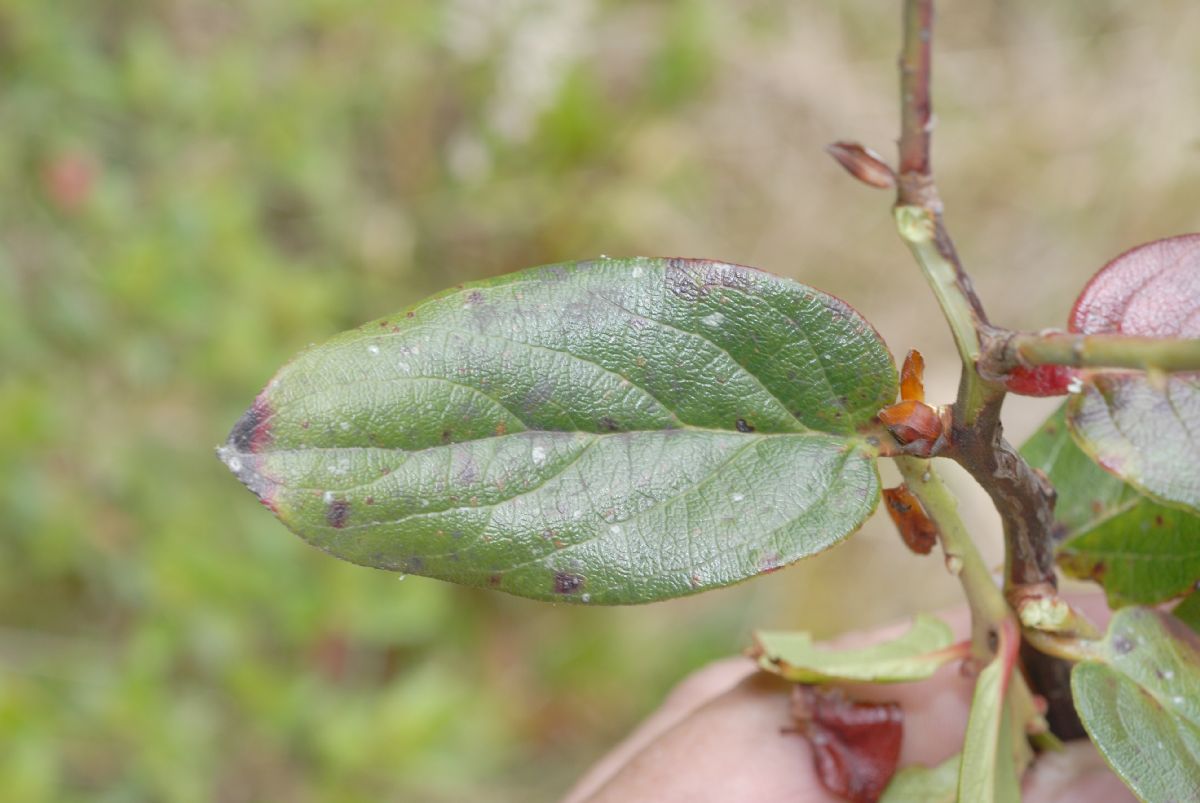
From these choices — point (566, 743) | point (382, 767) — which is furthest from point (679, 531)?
point (566, 743)

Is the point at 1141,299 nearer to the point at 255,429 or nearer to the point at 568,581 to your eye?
the point at 568,581

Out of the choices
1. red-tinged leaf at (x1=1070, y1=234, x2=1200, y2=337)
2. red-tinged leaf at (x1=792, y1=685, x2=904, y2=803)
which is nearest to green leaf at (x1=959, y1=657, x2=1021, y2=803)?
red-tinged leaf at (x1=792, y1=685, x2=904, y2=803)

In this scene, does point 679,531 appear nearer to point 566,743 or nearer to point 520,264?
point 566,743

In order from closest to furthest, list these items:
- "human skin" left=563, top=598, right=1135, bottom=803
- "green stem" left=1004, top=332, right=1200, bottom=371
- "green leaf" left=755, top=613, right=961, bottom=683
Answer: "green stem" left=1004, top=332, right=1200, bottom=371, "green leaf" left=755, top=613, right=961, bottom=683, "human skin" left=563, top=598, right=1135, bottom=803

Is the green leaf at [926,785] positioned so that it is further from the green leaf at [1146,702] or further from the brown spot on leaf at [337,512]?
the brown spot on leaf at [337,512]

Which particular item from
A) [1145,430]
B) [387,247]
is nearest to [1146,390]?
[1145,430]

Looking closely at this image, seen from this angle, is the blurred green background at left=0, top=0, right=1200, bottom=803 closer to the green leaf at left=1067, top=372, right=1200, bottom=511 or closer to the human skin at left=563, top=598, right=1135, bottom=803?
the human skin at left=563, top=598, right=1135, bottom=803
